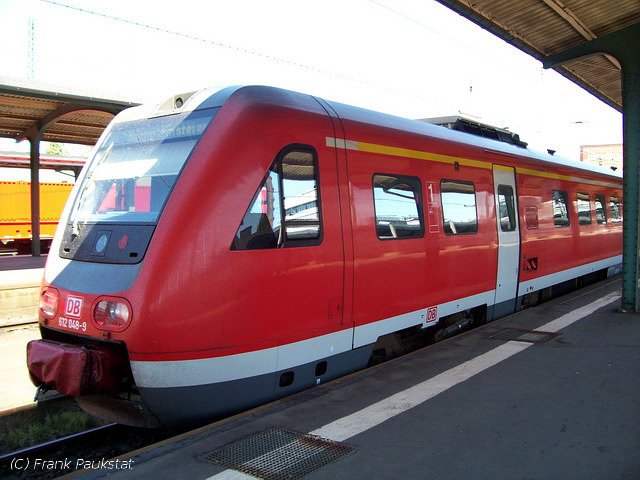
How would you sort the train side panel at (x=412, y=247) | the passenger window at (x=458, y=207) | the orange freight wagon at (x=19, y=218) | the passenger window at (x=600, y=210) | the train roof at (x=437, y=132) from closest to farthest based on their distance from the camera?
the train side panel at (x=412, y=247)
the train roof at (x=437, y=132)
the passenger window at (x=458, y=207)
the passenger window at (x=600, y=210)
the orange freight wagon at (x=19, y=218)

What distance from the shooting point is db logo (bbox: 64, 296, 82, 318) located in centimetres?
393

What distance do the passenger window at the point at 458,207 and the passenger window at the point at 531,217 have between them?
172cm

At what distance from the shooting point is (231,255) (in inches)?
152

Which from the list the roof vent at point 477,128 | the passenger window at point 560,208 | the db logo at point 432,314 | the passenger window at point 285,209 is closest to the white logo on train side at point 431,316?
the db logo at point 432,314

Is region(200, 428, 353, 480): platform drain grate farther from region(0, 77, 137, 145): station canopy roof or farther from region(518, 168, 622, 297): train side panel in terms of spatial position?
region(0, 77, 137, 145): station canopy roof

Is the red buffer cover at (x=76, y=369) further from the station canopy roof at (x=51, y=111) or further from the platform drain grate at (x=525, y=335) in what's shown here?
the station canopy roof at (x=51, y=111)

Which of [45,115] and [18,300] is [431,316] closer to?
[18,300]

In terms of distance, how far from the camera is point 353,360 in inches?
195

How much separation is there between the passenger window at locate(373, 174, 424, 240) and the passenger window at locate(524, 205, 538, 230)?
3.18 metres

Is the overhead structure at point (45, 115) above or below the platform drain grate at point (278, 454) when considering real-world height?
above

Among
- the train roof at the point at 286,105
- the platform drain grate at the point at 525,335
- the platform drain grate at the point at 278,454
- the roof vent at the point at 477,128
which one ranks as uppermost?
the roof vent at the point at 477,128

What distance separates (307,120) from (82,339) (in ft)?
8.07

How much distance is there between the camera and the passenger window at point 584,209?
34.5ft

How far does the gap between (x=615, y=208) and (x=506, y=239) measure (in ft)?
23.2
